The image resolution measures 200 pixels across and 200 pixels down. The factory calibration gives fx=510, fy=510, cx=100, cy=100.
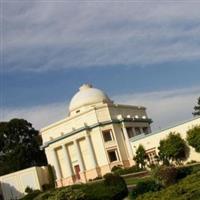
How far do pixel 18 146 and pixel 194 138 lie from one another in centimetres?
3029

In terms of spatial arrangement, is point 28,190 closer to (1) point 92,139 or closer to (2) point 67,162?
(2) point 67,162

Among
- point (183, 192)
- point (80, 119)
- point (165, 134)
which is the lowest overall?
point (183, 192)

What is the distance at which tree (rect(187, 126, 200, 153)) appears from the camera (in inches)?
1876

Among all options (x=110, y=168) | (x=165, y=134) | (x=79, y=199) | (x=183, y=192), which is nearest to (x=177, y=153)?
(x=165, y=134)

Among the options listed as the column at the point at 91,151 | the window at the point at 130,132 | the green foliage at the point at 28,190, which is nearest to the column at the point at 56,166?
the green foliage at the point at 28,190

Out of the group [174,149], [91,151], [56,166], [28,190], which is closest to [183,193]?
[174,149]

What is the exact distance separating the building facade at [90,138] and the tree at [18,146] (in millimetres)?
9221

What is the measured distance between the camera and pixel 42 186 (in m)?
60.7

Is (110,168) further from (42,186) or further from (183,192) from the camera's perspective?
(183,192)

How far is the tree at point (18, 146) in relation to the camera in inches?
2766

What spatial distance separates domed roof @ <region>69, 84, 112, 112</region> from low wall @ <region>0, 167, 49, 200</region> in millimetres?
8613

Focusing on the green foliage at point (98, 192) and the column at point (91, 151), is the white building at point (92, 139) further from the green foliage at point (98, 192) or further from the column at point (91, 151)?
the green foliage at point (98, 192)

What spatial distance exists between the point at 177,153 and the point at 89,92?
55.7 ft

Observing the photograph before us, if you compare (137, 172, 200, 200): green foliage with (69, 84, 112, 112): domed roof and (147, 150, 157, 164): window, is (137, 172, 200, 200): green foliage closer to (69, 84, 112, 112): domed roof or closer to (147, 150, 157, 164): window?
(147, 150, 157, 164): window
